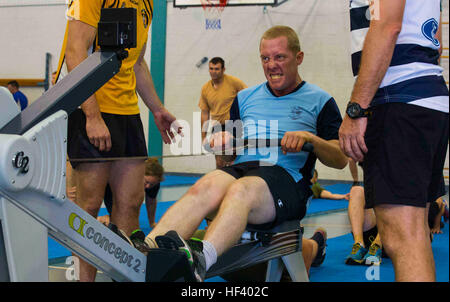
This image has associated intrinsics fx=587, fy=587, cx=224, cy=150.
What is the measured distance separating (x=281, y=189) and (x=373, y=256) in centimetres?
94

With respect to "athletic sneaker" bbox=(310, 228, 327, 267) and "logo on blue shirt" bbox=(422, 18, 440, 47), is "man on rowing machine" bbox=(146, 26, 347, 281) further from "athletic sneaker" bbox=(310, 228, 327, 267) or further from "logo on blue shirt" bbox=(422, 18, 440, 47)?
"logo on blue shirt" bbox=(422, 18, 440, 47)

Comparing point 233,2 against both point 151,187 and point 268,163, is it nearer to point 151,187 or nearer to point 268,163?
point 268,163

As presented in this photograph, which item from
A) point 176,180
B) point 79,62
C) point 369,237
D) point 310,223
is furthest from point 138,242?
point 310,223

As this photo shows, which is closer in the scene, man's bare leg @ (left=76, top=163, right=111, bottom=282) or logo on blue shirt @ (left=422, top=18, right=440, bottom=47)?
logo on blue shirt @ (left=422, top=18, right=440, bottom=47)

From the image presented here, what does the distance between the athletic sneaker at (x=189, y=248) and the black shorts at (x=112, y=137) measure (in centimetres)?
57

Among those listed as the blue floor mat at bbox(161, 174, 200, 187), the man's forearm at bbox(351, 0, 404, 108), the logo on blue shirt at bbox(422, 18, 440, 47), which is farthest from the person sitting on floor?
the logo on blue shirt at bbox(422, 18, 440, 47)

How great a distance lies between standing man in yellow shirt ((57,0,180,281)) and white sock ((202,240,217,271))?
50cm

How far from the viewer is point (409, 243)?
1160 millimetres

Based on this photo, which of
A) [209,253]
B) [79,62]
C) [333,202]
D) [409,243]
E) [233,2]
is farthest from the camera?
[333,202]

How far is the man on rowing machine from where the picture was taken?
1395mm

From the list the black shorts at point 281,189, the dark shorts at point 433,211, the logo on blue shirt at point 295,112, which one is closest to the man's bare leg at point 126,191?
the black shorts at point 281,189
